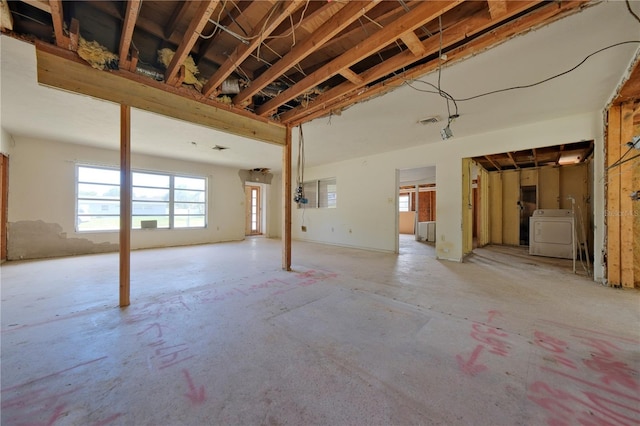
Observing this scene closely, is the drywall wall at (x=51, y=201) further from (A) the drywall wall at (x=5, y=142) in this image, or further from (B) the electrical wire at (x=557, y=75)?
(B) the electrical wire at (x=557, y=75)

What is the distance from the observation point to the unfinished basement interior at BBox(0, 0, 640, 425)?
4.44 feet

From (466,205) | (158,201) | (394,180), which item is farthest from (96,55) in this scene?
(466,205)

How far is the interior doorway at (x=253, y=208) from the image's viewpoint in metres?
10.4

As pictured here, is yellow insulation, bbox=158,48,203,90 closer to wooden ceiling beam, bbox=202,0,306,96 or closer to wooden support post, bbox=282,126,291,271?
wooden ceiling beam, bbox=202,0,306,96

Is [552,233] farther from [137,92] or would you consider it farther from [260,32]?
[137,92]

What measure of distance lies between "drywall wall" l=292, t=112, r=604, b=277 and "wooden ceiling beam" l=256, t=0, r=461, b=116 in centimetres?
115

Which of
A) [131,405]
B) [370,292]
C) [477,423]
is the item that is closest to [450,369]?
[477,423]

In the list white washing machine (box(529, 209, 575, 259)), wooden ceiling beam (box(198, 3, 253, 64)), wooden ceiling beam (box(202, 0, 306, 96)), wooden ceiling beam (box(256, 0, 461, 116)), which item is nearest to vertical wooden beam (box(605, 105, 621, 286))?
white washing machine (box(529, 209, 575, 259))

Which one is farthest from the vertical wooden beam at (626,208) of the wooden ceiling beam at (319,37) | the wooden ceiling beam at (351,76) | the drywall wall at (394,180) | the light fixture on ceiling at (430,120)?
the wooden ceiling beam at (319,37)

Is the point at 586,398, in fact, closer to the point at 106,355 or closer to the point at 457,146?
the point at 106,355

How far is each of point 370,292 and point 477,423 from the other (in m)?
1.82

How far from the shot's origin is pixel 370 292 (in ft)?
9.68

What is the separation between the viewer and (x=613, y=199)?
3.19 m

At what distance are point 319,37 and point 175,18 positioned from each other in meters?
1.39
